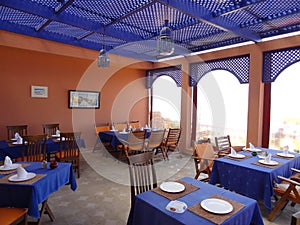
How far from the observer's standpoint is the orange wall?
4555 mm

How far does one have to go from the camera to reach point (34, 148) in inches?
131

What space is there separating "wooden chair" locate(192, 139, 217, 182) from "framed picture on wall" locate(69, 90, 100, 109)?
356cm

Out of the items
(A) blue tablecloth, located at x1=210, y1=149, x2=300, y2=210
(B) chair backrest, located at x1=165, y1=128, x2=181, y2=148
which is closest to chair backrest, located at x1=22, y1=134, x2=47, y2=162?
(A) blue tablecloth, located at x1=210, y1=149, x2=300, y2=210

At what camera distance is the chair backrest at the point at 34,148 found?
3.19 meters

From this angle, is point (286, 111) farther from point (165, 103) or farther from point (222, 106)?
point (165, 103)

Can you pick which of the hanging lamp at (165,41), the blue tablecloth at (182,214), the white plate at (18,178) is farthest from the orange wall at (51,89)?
the blue tablecloth at (182,214)

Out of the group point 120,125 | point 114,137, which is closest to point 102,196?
point 114,137

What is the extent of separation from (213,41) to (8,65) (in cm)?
458

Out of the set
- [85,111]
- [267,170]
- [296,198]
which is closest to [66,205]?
[267,170]

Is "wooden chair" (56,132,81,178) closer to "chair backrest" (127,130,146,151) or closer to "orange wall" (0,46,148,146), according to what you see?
"chair backrest" (127,130,146,151)

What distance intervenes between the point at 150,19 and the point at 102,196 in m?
3.00

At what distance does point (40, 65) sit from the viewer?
498 centimetres

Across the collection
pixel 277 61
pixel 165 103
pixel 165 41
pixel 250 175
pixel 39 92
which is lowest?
pixel 250 175

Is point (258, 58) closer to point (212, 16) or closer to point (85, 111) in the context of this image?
point (212, 16)
